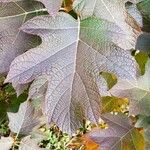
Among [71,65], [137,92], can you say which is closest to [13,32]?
[71,65]

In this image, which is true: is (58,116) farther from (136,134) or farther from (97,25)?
(136,134)

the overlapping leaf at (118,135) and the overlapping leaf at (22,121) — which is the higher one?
the overlapping leaf at (118,135)

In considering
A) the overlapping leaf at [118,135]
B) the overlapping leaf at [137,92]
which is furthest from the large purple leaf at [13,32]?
the overlapping leaf at [118,135]

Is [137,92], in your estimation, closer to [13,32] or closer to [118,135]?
[118,135]

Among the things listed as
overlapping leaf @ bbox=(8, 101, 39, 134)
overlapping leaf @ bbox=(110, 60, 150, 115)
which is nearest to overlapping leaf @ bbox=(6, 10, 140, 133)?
overlapping leaf @ bbox=(110, 60, 150, 115)

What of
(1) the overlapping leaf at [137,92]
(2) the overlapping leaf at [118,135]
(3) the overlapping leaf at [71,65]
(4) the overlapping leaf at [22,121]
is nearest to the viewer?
(3) the overlapping leaf at [71,65]

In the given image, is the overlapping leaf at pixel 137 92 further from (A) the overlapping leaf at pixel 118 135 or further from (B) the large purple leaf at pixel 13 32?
(B) the large purple leaf at pixel 13 32

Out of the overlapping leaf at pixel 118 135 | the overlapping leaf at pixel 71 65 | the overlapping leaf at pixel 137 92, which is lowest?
the overlapping leaf at pixel 118 135

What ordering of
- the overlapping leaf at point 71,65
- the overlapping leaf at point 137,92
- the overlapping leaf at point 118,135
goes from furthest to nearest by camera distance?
the overlapping leaf at point 118,135 < the overlapping leaf at point 137,92 < the overlapping leaf at point 71,65
